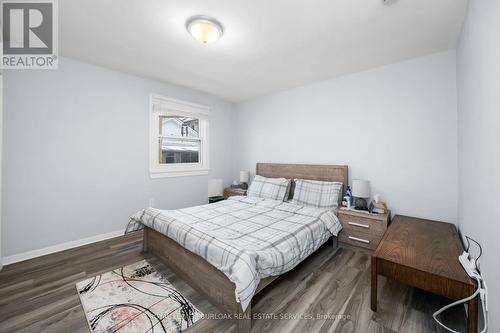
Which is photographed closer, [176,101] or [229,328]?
[229,328]

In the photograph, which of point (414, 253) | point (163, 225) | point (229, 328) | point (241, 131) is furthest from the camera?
point (241, 131)

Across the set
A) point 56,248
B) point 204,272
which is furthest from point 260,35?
point 56,248

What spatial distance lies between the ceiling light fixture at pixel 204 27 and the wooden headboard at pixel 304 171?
2.36 meters

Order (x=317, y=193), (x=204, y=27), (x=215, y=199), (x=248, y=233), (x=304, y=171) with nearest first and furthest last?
(x=204, y=27), (x=248, y=233), (x=317, y=193), (x=304, y=171), (x=215, y=199)

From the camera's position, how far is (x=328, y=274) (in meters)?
2.06

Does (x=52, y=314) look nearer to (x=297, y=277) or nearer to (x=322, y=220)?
(x=297, y=277)

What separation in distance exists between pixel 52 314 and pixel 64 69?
2732 millimetres

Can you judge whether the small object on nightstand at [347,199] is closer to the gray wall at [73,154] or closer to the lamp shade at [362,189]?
the lamp shade at [362,189]

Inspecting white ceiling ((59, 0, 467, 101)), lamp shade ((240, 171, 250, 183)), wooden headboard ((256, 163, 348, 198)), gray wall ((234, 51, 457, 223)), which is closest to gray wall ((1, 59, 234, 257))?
white ceiling ((59, 0, 467, 101))

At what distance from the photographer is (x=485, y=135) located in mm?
1188

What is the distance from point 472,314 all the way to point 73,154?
410 centimetres

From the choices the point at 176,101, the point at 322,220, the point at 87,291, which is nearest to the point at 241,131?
the point at 176,101

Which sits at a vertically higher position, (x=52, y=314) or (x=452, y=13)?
(x=452, y=13)

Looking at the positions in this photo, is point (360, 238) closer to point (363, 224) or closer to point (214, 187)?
point (363, 224)
